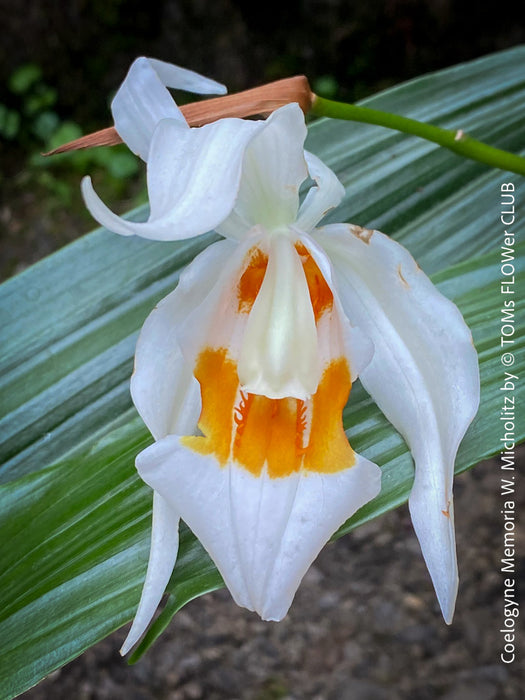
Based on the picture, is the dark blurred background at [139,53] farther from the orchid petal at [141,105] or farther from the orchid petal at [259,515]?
the orchid petal at [259,515]

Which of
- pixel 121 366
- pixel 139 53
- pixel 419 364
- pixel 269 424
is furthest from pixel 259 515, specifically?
pixel 139 53

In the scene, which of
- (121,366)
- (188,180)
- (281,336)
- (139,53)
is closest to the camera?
(188,180)

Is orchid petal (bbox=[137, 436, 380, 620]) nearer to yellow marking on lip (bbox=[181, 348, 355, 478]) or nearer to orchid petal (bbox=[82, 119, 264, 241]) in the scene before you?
yellow marking on lip (bbox=[181, 348, 355, 478])

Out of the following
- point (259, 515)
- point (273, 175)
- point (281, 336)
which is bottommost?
point (259, 515)

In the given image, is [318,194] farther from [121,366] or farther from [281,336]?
[121,366]

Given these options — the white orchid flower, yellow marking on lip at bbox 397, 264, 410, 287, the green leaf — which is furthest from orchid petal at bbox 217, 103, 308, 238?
the green leaf

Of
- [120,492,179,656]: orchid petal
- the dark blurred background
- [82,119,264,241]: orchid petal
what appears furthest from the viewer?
the dark blurred background

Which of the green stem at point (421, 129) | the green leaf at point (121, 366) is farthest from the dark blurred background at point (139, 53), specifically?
the green stem at point (421, 129)
